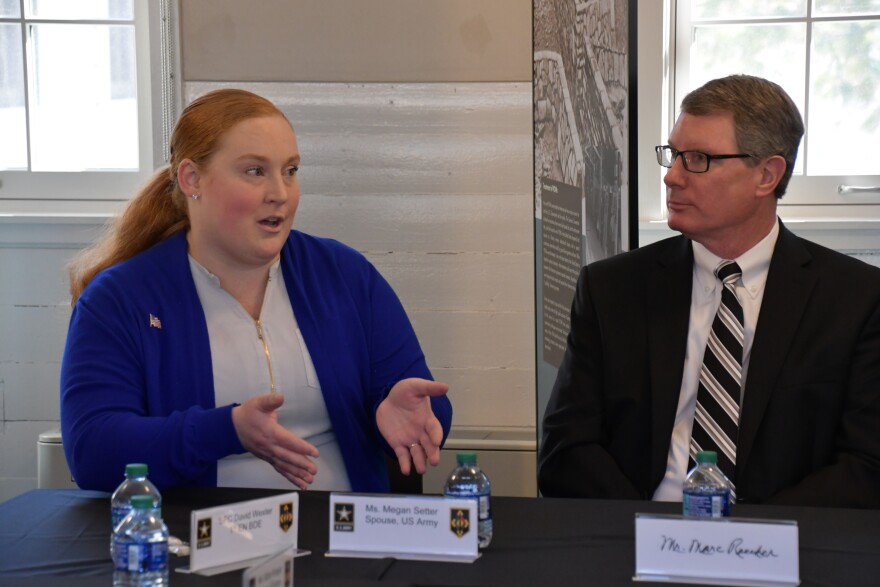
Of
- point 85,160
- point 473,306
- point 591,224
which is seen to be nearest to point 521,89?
point 473,306

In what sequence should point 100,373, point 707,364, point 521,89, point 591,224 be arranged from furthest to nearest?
point 521,89
point 591,224
point 707,364
point 100,373

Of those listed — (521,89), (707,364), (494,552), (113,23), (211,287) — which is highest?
(113,23)

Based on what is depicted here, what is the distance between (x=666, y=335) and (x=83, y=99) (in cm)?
234

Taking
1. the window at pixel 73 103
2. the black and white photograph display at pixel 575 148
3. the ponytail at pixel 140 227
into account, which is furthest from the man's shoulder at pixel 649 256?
the window at pixel 73 103

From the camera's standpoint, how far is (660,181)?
352 centimetres

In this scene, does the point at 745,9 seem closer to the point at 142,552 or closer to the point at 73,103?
the point at 73,103

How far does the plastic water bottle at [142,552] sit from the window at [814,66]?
262 cm

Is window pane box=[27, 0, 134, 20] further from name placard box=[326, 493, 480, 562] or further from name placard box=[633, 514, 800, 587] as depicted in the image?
name placard box=[633, 514, 800, 587]

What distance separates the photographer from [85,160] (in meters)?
3.61

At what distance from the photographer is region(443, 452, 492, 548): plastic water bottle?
1490 mm

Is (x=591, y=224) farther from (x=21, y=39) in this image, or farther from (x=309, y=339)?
(x=21, y=39)

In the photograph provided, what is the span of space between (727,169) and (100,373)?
1.33m

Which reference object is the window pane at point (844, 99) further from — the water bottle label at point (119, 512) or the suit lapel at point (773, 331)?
the water bottle label at point (119, 512)

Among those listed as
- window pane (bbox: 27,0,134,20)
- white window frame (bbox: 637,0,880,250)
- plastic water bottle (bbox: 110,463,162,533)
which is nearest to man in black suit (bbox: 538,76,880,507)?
plastic water bottle (bbox: 110,463,162,533)
